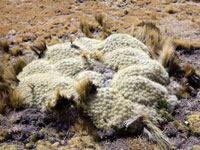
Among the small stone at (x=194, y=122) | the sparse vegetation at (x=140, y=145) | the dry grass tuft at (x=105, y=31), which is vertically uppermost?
the dry grass tuft at (x=105, y=31)

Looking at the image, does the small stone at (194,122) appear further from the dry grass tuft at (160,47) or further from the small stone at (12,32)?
the small stone at (12,32)

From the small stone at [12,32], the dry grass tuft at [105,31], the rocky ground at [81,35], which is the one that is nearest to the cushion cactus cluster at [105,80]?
the rocky ground at [81,35]

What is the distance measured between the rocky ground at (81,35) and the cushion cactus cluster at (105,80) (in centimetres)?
32

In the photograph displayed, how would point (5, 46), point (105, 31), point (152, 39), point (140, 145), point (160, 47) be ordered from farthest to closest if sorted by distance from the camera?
1. point (105, 31)
2. point (5, 46)
3. point (152, 39)
4. point (160, 47)
5. point (140, 145)

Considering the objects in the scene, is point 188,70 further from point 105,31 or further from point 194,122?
point 105,31

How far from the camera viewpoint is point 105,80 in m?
4.89

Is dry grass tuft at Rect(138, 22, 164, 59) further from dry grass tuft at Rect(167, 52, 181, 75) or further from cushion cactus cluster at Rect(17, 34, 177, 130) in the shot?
dry grass tuft at Rect(167, 52, 181, 75)

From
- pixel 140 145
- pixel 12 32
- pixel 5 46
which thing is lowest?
pixel 140 145

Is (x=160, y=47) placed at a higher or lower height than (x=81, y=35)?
lower

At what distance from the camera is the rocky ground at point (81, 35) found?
3650mm

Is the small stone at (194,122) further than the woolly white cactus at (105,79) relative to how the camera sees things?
No

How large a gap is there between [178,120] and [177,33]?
4.29 meters

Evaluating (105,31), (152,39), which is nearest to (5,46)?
(105,31)

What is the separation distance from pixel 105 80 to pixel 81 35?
3207 millimetres
